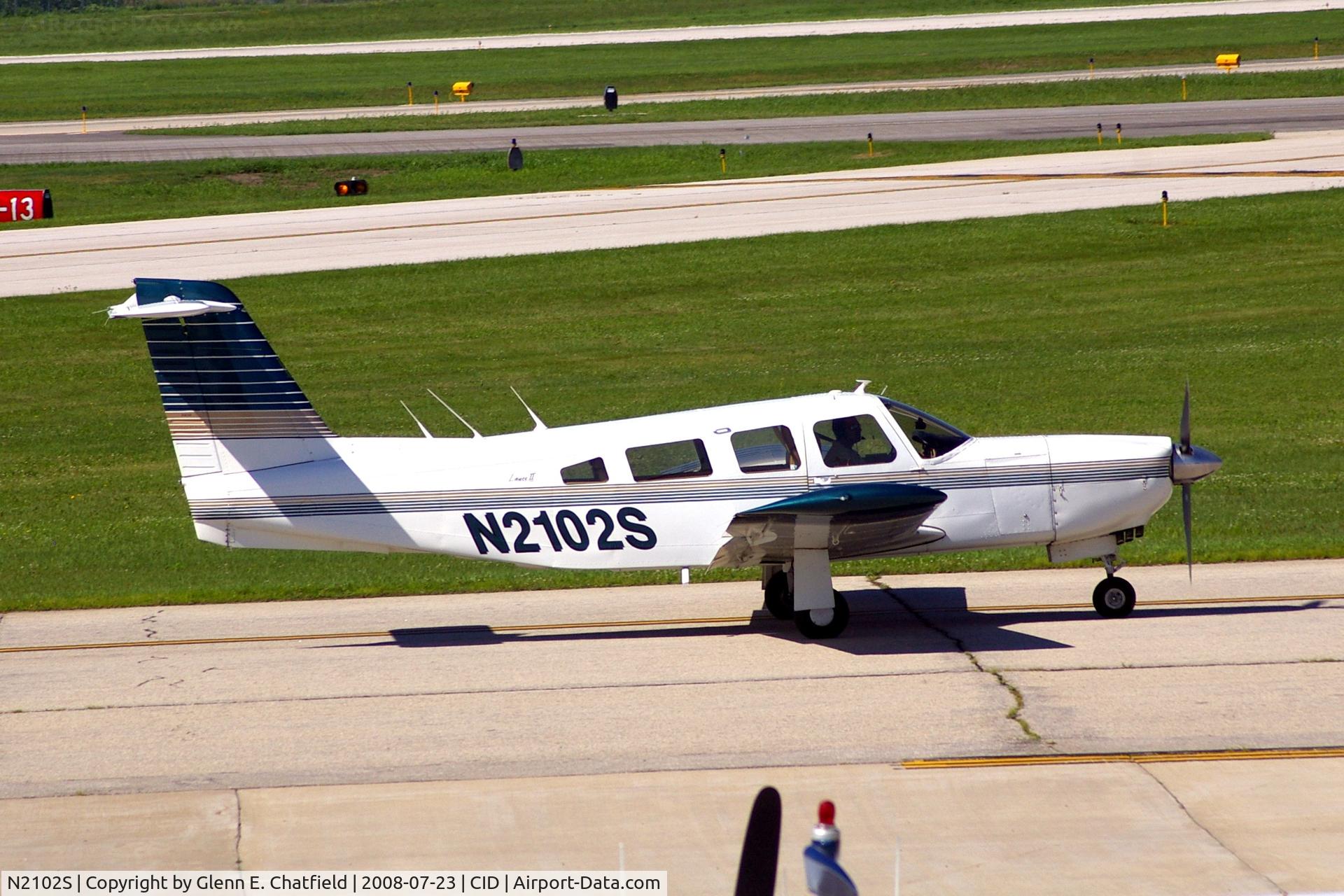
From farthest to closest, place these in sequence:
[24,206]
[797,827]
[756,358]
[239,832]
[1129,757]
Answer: [24,206]
[756,358]
[1129,757]
[239,832]
[797,827]

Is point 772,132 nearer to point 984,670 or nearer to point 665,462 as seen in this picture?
point 665,462

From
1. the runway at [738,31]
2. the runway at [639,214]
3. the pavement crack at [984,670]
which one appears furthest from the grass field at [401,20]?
the pavement crack at [984,670]

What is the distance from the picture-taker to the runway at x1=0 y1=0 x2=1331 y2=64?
3169 inches

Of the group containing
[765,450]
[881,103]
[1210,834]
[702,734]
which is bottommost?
[1210,834]

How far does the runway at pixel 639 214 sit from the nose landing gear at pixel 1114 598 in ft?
69.7

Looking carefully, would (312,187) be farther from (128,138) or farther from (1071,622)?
(1071,622)

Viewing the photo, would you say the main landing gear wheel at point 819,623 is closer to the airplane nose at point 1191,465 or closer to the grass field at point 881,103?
the airplane nose at point 1191,465

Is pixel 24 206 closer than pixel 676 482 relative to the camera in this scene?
No

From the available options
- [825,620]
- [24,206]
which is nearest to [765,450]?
[825,620]

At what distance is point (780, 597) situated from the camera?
14695 mm

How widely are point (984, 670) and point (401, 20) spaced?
94132mm

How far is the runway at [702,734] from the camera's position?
9273 millimetres

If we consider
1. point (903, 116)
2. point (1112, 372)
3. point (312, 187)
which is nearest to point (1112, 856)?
point (1112, 372)

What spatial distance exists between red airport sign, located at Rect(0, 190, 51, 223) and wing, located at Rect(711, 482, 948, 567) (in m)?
32.6
